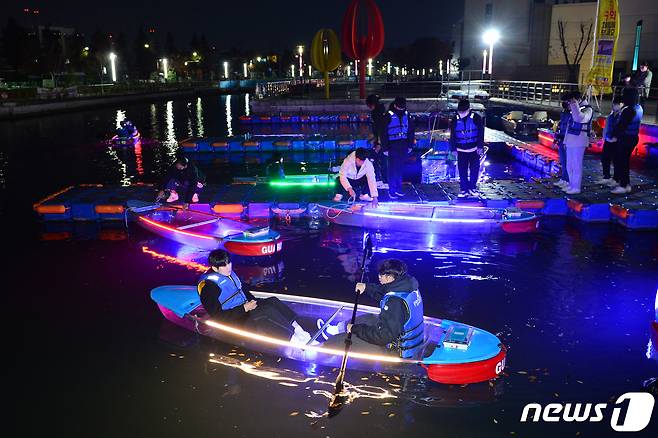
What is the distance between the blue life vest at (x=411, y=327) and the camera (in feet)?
18.8

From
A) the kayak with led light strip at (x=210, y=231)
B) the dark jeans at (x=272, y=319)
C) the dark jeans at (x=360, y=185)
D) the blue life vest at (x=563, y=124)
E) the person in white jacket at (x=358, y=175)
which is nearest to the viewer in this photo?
the dark jeans at (x=272, y=319)

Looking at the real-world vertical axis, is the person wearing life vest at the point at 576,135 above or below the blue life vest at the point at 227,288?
above

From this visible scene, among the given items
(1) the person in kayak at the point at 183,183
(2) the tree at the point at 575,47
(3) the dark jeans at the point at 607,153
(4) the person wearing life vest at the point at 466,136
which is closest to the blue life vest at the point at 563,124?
(3) the dark jeans at the point at 607,153

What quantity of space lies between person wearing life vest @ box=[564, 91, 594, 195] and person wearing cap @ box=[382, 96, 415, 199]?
11.4 ft

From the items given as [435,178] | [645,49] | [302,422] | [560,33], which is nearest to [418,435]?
[302,422]

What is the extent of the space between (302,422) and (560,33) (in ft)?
153

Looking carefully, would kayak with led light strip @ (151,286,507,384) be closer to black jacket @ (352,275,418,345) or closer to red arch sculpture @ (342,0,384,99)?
black jacket @ (352,275,418,345)

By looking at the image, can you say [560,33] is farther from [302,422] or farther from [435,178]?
[302,422]

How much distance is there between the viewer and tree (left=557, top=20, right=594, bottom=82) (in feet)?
141

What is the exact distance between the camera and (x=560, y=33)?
44438mm

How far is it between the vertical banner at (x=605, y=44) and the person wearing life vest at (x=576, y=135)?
7833 mm

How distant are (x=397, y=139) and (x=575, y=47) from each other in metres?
39.2

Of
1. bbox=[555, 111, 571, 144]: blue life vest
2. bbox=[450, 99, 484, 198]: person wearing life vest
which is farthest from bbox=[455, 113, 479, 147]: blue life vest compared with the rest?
bbox=[555, 111, 571, 144]: blue life vest

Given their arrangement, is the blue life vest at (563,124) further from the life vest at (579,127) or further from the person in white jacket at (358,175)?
the person in white jacket at (358,175)
